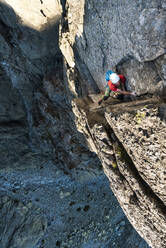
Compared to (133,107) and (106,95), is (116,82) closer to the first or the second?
(106,95)

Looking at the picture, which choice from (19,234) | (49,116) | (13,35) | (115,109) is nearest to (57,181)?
(19,234)

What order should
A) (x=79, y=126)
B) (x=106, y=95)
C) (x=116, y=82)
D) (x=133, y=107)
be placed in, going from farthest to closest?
(x=79, y=126)
(x=106, y=95)
(x=116, y=82)
(x=133, y=107)

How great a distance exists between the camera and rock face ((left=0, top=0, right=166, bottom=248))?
6.98 meters

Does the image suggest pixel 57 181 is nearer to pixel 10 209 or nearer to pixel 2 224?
pixel 10 209

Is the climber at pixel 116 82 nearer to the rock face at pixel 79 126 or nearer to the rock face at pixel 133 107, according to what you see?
the rock face at pixel 133 107

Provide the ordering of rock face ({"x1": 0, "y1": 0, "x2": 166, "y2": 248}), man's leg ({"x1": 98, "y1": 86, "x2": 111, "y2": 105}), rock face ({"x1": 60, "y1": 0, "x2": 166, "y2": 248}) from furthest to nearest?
man's leg ({"x1": 98, "y1": 86, "x2": 111, "y2": 105}) → rock face ({"x1": 0, "y1": 0, "x2": 166, "y2": 248}) → rock face ({"x1": 60, "y1": 0, "x2": 166, "y2": 248})

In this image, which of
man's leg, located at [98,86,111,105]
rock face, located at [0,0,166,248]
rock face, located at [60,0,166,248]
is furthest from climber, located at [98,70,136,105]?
rock face, located at [0,0,166,248]

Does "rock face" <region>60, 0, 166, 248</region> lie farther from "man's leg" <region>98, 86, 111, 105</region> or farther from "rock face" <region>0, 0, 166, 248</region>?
"man's leg" <region>98, 86, 111, 105</region>

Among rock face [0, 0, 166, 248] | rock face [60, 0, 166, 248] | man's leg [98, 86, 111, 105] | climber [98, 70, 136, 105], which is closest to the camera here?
rock face [60, 0, 166, 248]

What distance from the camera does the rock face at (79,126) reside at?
22.9ft

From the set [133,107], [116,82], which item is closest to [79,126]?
[116,82]

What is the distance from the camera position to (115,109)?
811cm

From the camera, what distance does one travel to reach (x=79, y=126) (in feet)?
43.2

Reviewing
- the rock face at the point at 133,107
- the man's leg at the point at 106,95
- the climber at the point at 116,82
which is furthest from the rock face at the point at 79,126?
the man's leg at the point at 106,95
